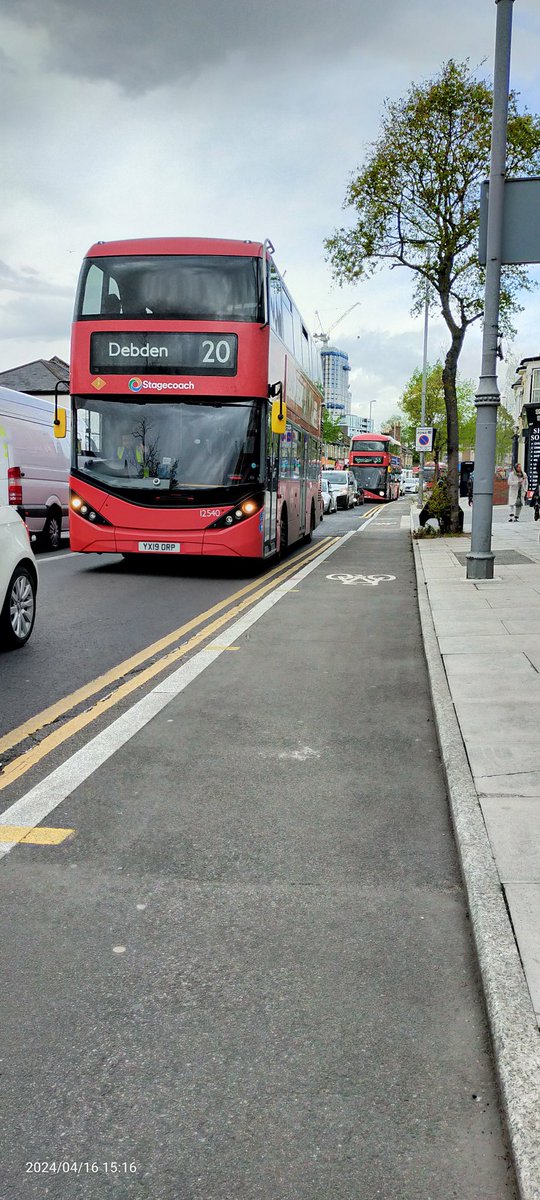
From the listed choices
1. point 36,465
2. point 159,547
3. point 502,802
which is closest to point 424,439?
point 36,465

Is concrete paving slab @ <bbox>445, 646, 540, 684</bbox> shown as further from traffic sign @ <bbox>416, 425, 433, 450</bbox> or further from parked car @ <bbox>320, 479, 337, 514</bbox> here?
parked car @ <bbox>320, 479, 337, 514</bbox>

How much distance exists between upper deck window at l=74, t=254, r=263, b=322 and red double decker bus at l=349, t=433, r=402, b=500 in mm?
41210

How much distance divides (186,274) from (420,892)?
1061 centimetres

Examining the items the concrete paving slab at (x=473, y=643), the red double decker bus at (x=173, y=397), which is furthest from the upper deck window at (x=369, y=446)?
the concrete paving slab at (x=473, y=643)

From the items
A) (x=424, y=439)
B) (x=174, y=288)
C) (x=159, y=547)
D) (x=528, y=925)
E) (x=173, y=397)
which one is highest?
(x=174, y=288)

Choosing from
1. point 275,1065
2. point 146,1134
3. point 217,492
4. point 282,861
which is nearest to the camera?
point 146,1134

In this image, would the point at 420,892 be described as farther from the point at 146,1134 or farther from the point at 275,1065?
the point at 146,1134

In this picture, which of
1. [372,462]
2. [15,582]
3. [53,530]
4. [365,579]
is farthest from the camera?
[372,462]

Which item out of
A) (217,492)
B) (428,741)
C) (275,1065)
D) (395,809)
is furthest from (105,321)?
(275,1065)

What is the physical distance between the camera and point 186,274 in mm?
Answer: 12469

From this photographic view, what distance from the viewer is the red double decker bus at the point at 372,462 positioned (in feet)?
178

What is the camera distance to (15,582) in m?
7.74

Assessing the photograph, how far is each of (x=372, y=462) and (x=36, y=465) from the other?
39.2 metres

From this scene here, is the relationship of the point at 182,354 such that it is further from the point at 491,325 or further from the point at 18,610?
the point at 18,610
